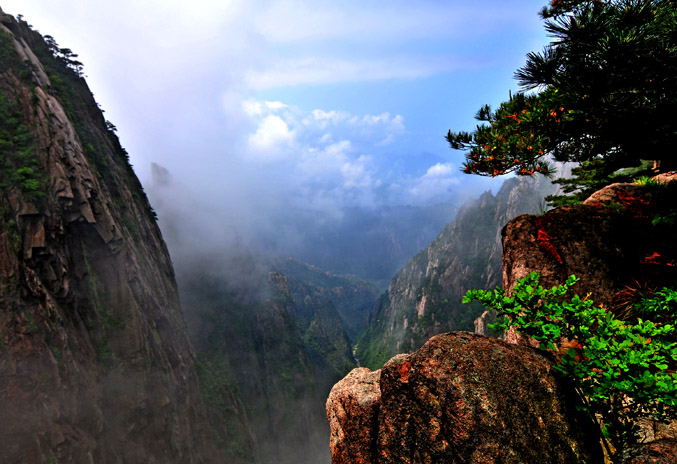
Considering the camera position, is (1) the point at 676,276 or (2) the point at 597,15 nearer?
(2) the point at 597,15

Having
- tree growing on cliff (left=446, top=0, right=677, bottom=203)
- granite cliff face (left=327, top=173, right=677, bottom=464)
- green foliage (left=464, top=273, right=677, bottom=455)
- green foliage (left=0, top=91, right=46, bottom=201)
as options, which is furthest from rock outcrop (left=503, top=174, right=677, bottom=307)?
green foliage (left=0, top=91, right=46, bottom=201)

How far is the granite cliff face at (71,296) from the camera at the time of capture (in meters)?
29.1

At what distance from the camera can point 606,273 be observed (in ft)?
29.2

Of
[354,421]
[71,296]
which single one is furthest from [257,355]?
[354,421]

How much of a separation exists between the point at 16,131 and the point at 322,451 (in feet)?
457

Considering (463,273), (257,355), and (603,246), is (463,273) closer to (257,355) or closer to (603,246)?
(257,355)

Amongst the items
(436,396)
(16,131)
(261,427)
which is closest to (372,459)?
(436,396)

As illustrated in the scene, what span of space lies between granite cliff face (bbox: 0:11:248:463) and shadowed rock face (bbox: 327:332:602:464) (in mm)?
38189

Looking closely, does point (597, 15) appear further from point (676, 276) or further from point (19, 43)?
point (19, 43)

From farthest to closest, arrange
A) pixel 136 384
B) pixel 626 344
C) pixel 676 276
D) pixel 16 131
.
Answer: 1. pixel 136 384
2. pixel 16 131
3. pixel 676 276
4. pixel 626 344

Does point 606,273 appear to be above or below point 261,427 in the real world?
above

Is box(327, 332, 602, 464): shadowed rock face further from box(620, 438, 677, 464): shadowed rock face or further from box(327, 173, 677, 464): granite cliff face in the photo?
box(620, 438, 677, 464): shadowed rock face

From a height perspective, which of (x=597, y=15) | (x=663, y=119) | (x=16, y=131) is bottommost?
(x=663, y=119)

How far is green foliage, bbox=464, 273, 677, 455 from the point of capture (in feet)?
13.0
